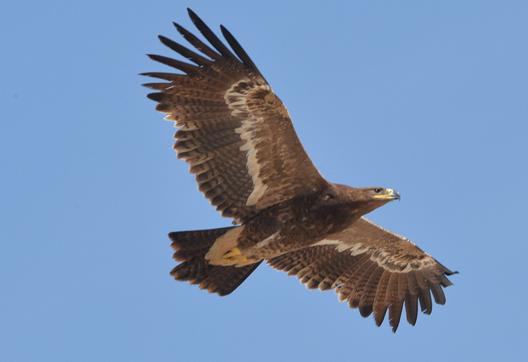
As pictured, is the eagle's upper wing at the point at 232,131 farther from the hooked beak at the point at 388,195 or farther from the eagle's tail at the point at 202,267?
the hooked beak at the point at 388,195

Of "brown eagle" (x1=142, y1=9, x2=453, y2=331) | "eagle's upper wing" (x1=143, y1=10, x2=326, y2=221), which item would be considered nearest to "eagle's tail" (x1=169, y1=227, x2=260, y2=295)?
"brown eagle" (x1=142, y1=9, x2=453, y2=331)

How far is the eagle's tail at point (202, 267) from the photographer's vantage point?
15305 mm

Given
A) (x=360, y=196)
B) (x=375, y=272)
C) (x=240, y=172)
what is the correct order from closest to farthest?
(x=360, y=196) → (x=240, y=172) → (x=375, y=272)

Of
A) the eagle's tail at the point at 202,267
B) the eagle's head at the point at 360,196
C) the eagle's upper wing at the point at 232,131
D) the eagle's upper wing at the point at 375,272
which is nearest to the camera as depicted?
the eagle's upper wing at the point at 232,131

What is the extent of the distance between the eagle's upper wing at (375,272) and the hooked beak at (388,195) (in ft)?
6.01

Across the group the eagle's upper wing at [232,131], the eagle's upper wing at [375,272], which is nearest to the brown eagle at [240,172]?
the eagle's upper wing at [232,131]

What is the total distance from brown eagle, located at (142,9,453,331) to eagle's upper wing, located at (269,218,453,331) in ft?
4.53

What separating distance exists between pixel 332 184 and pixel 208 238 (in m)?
1.88

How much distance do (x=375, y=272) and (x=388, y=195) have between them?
2560 mm

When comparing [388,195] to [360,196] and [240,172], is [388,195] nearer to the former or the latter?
[360,196]

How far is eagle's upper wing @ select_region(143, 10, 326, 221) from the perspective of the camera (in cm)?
1486

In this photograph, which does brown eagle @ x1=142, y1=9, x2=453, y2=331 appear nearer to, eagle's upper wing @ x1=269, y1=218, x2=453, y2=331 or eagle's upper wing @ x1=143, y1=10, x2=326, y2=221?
eagle's upper wing @ x1=143, y1=10, x2=326, y2=221

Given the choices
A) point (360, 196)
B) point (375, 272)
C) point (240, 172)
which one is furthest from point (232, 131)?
point (375, 272)

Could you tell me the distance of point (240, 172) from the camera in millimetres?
15422
